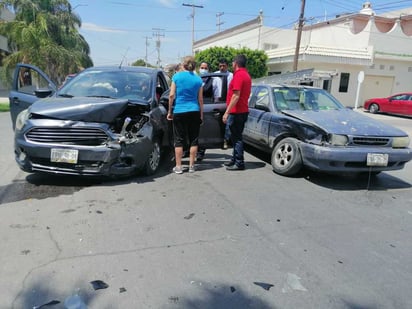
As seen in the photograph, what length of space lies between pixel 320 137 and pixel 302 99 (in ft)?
4.96

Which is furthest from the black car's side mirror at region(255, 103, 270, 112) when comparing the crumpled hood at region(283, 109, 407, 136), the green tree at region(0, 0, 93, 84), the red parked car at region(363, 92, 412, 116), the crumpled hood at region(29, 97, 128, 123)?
the red parked car at region(363, 92, 412, 116)

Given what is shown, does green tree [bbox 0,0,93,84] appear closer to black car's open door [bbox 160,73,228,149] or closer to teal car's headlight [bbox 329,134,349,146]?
black car's open door [bbox 160,73,228,149]

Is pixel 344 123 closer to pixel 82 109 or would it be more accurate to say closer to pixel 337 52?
pixel 82 109

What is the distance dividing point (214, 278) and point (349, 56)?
25.2 meters

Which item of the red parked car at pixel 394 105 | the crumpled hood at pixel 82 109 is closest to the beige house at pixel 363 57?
the red parked car at pixel 394 105

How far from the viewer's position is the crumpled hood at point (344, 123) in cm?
480

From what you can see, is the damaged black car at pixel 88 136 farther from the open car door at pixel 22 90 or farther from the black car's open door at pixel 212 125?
the open car door at pixel 22 90

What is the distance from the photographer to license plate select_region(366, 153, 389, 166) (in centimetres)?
473

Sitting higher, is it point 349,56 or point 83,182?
point 349,56

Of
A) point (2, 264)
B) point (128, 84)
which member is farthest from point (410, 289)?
point (128, 84)

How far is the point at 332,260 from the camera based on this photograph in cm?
291

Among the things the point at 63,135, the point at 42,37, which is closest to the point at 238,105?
the point at 63,135

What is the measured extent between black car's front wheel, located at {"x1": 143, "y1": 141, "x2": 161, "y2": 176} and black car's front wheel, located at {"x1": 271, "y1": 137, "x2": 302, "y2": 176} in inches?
79.7

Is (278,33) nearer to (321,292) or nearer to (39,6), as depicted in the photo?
(39,6)
